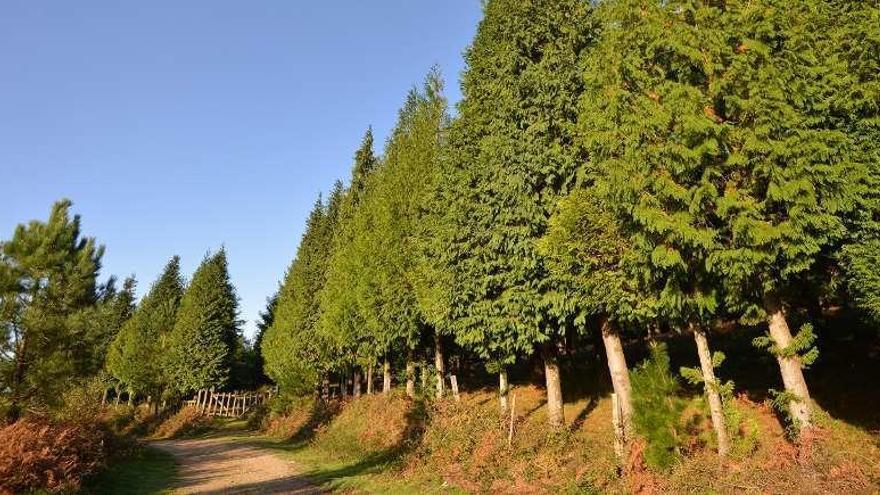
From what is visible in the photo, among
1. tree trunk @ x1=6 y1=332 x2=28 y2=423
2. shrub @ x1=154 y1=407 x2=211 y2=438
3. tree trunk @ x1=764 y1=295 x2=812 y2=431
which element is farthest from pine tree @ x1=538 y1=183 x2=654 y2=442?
shrub @ x1=154 y1=407 x2=211 y2=438

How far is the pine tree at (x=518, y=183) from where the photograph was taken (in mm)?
14492

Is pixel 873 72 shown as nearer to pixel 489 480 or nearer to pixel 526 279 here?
pixel 526 279

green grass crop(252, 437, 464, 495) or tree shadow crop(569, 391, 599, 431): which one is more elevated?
tree shadow crop(569, 391, 599, 431)

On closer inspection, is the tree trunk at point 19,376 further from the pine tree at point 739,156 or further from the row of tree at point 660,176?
the pine tree at point 739,156

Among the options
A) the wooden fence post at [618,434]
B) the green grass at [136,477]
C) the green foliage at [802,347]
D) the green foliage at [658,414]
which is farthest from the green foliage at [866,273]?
the green grass at [136,477]

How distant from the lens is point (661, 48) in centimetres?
1112

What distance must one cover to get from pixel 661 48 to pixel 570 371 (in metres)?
16.4

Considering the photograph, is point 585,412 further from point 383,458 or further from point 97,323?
point 97,323

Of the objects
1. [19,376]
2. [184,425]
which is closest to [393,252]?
[19,376]

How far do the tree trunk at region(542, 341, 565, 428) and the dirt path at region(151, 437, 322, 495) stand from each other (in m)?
6.81

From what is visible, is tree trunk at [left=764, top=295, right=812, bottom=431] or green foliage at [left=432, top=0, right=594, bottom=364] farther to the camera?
green foliage at [left=432, top=0, right=594, bottom=364]

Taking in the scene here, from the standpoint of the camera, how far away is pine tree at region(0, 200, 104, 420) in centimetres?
1608

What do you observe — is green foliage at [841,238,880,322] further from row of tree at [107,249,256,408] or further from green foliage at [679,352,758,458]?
row of tree at [107,249,256,408]

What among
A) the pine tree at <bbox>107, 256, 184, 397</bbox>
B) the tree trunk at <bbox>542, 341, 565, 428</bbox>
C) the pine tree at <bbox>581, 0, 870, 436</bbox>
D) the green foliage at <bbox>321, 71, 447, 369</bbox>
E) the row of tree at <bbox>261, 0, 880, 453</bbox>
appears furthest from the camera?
the pine tree at <bbox>107, 256, 184, 397</bbox>
